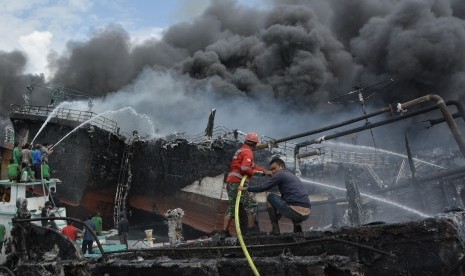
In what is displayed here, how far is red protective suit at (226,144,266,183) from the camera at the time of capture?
5.27 metres

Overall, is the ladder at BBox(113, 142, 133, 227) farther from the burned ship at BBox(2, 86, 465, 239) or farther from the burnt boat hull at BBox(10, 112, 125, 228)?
the burnt boat hull at BBox(10, 112, 125, 228)

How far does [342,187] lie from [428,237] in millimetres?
16961

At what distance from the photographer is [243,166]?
531 cm

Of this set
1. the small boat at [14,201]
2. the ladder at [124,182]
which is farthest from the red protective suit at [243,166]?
the ladder at [124,182]

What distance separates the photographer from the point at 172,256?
5297mm

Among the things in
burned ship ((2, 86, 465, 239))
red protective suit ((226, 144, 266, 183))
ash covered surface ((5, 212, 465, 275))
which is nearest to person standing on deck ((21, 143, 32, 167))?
burned ship ((2, 86, 465, 239))

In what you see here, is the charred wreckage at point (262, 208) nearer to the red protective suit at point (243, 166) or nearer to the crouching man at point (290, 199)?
the crouching man at point (290, 199)

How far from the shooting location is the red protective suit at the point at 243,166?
5.27m

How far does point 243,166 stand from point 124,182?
1455 centimetres

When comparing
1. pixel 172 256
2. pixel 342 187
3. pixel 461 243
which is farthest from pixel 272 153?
pixel 461 243

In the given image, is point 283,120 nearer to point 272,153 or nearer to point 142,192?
point 272,153

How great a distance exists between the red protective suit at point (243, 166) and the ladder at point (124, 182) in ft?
45.6

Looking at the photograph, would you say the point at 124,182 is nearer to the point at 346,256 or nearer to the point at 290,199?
the point at 290,199

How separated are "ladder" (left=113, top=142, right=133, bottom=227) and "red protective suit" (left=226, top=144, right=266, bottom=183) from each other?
45.6ft
